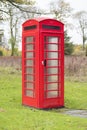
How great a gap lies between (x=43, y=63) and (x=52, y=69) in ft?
1.50

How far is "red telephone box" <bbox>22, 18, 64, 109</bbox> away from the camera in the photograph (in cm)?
1020

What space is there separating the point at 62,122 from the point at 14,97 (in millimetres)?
4669

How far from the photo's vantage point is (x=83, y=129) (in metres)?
7.11

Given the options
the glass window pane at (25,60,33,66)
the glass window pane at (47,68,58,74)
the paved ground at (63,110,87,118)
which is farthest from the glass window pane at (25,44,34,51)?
the paved ground at (63,110,87,118)

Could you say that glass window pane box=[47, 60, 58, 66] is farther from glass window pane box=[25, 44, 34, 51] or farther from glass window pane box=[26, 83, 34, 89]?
glass window pane box=[26, 83, 34, 89]

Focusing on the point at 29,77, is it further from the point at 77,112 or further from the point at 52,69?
the point at 77,112

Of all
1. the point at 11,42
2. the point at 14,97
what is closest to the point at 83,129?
the point at 14,97

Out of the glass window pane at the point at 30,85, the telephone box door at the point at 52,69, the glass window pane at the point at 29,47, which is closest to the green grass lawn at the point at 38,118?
the telephone box door at the point at 52,69

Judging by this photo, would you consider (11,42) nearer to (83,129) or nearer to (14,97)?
(14,97)

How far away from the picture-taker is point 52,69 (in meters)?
10.6

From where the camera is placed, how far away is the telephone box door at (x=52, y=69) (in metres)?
10.3

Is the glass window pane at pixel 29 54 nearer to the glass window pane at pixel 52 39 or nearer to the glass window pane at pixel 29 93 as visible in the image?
the glass window pane at pixel 52 39

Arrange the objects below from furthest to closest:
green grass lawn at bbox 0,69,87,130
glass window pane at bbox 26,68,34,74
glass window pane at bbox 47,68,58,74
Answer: glass window pane at bbox 26,68,34,74
glass window pane at bbox 47,68,58,74
green grass lawn at bbox 0,69,87,130

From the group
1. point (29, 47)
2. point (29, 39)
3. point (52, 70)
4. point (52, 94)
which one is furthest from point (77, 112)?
point (29, 39)
